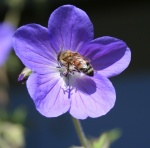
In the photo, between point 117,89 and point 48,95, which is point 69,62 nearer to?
point 48,95

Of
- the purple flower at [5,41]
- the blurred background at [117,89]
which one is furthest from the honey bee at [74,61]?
the blurred background at [117,89]

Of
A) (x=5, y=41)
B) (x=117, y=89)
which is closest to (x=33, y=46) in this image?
(x=5, y=41)

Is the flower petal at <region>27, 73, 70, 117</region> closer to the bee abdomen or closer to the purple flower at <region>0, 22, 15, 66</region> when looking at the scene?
the bee abdomen

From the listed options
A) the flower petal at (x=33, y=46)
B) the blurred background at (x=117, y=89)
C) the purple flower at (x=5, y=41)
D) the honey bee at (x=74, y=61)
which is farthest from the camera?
the blurred background at (x=117, y=89)

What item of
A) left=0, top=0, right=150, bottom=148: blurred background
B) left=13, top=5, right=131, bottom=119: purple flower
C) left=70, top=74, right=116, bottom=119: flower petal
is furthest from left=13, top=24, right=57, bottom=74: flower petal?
left=0, top=0, right=150, bottom=148: blurred background

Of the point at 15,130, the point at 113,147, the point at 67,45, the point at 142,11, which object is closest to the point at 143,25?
the point at 142,11

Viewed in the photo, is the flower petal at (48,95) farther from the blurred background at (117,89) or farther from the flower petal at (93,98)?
the blurred background at (117,89)
